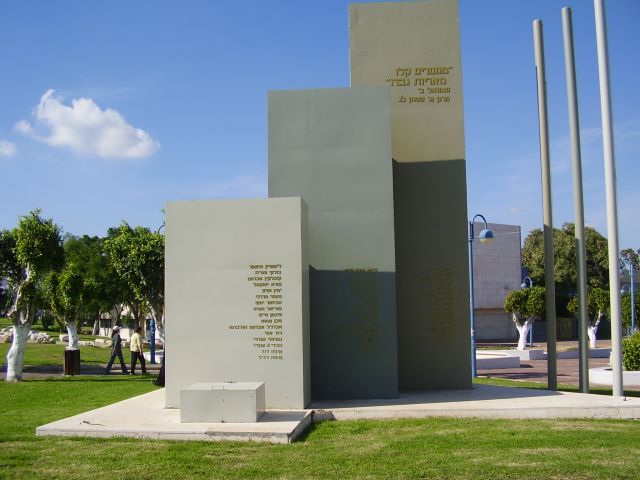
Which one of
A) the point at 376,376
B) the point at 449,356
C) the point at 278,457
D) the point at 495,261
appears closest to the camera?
the point at 278,457

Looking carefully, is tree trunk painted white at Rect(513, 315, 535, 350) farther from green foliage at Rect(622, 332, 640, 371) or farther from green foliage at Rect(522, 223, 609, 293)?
green foliage at Rect(522, 223, 609, 293)

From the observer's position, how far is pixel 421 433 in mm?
10172

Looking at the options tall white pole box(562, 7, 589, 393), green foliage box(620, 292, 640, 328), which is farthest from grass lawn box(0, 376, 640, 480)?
green foliage box(620, 292, 640, 328)

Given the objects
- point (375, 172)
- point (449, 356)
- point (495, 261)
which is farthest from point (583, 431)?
point (495, 261)

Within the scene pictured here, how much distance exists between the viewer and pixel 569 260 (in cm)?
5472

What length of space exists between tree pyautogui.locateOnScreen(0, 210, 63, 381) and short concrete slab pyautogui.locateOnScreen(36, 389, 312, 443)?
29.9 ft

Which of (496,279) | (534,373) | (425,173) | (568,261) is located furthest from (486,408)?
(568,261)

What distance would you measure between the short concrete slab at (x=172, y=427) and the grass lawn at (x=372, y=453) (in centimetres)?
23

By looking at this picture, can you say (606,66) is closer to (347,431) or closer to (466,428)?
(466,428)

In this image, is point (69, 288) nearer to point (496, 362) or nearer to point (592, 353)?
point (496, 362)

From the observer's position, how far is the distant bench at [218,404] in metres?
10.4

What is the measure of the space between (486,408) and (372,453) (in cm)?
355

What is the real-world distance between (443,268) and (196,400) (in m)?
6.51

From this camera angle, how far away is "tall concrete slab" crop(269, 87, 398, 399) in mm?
12852
